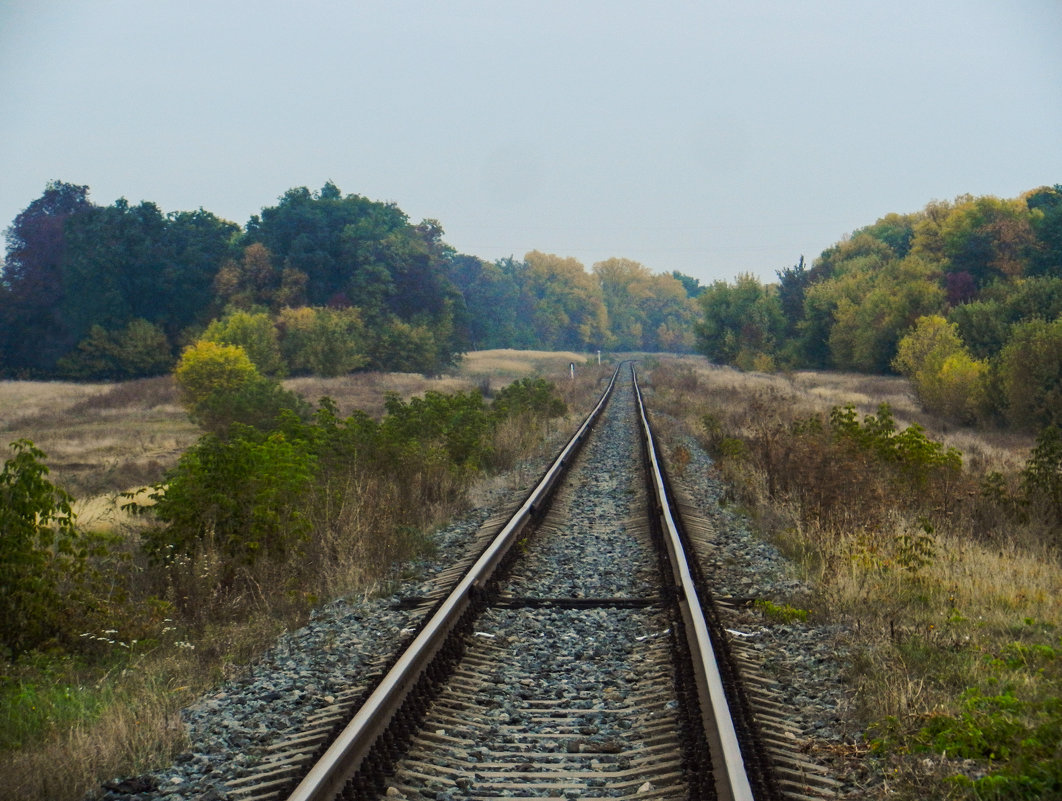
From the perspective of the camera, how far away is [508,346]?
387ft

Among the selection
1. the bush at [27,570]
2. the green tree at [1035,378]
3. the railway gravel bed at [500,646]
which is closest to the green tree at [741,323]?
the green tree at [1035,378]

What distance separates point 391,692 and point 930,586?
4.55 m

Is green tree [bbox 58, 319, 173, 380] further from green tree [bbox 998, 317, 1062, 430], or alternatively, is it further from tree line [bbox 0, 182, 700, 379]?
green tree [bbox 998, 317, 1062, 430]

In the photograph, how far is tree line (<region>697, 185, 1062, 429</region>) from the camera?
30.6m

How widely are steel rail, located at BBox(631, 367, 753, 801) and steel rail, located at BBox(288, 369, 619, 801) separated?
1.59 meters

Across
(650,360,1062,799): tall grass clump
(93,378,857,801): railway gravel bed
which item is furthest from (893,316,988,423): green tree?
(93,378,857,801): railway gravel bed

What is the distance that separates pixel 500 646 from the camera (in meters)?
6.33

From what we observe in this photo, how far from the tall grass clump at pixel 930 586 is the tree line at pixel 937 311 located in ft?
57.8

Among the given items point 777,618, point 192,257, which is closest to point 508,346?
point 192,257

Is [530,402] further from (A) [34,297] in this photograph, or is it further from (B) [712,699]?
(A) [34,297]

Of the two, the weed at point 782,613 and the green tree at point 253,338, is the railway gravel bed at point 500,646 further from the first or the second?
the green tree at point 253,338

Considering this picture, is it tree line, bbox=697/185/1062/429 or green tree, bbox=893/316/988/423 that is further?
green tree, bbox=893/316/988/423

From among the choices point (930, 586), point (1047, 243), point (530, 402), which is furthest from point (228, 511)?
point (1047, 243)

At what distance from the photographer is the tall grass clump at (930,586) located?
4.05 metres
